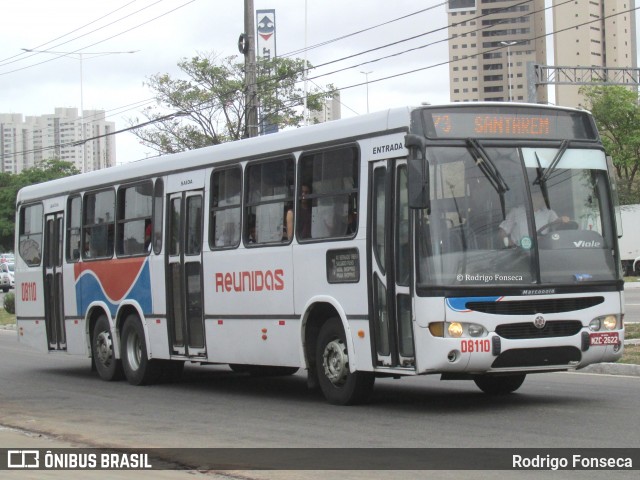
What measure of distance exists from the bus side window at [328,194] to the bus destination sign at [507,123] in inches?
46.6

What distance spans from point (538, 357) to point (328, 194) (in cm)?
309

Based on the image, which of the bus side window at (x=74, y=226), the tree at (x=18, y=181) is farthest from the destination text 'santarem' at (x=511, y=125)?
the tree at (x=18, y=181)

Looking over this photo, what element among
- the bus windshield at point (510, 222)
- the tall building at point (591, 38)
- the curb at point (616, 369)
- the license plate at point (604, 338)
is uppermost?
the tall building at point (591, 38)

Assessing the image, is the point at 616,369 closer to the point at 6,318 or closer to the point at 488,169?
the point at 488,169

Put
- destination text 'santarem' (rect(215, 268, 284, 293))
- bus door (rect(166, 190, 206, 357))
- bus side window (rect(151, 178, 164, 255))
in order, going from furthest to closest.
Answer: bus side window (rect(151, 178, 164, 255))
bus door (rect(166, 190, 206, 357))
destination text 'santarem' (rect(215, 268, 284, 293))

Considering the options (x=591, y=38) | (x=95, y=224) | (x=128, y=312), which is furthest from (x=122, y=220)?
(x=591, y=38)

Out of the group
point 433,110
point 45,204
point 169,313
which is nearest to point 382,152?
point 433,110

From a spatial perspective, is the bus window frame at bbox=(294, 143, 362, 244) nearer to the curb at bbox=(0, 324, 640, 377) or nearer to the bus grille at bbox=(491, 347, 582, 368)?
the bus grille at bbox=(491, 347, 582, 368)

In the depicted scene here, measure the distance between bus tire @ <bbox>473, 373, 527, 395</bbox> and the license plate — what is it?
171 centimetres

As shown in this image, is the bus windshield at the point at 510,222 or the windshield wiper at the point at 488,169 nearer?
the bus windshield at the point at 510,222

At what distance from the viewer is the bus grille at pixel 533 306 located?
1152 centimetres

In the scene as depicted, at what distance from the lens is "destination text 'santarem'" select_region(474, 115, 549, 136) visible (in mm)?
12078

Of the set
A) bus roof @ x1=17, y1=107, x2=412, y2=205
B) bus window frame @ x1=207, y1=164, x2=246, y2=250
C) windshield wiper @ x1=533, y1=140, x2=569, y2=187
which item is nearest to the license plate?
windshield wiper @ x1=533, y1=140, x2=569, y2=187

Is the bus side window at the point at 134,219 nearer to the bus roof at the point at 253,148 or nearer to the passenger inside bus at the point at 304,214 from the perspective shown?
the bus roof at the point at 253,148
